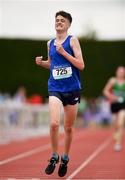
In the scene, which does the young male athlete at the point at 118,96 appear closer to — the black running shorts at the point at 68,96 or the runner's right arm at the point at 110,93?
the runner's right arm at the point at 110,93

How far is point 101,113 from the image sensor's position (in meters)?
39.5

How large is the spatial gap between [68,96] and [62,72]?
371mm

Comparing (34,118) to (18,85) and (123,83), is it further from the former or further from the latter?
(18,85)

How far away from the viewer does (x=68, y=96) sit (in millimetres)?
10148

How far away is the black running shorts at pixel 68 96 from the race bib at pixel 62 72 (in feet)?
0.78

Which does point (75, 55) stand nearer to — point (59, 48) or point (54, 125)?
point (59, 48)

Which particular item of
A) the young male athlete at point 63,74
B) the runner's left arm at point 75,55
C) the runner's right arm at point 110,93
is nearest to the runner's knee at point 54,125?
the young male athlete at point 63,74

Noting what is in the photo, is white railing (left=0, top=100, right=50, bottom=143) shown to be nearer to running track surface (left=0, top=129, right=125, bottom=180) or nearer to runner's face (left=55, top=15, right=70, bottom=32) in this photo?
running track surface (left=0, top=129, right=125, bottom=180)

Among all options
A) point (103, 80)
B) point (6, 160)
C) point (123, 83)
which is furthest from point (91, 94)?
point (6, 160)

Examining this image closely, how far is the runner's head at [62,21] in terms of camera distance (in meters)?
10.1

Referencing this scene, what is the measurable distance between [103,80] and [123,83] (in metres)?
30.1

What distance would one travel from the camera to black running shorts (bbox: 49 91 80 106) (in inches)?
397

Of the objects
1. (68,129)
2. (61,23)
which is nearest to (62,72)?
(61,23)

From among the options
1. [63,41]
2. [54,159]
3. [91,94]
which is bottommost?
→ [91,94]
